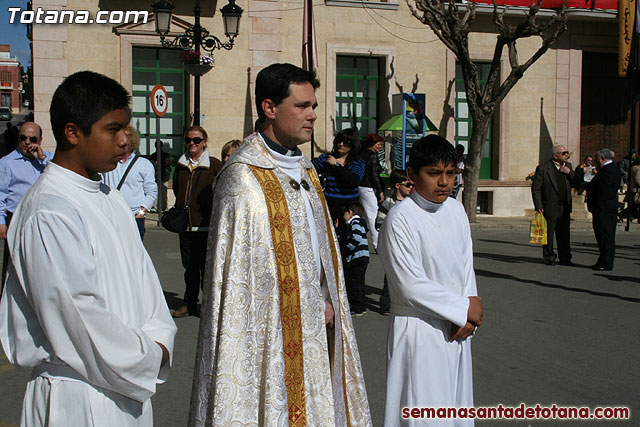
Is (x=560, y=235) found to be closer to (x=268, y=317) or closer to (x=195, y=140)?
(x=195, y=140)

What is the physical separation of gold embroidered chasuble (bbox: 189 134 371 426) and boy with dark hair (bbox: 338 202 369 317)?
4.38 meters

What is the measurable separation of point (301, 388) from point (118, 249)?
4.39 ft

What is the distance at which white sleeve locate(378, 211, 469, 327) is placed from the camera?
11.9ft

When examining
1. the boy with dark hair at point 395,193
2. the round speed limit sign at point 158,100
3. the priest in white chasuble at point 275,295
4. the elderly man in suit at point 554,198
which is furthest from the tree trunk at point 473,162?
the priest in white chasuble at point 275,295

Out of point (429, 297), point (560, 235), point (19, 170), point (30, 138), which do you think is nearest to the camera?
A: point (429, 297)

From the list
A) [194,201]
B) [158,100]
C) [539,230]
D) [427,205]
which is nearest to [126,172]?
[194,201]

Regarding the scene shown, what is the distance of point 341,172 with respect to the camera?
26.6 feet

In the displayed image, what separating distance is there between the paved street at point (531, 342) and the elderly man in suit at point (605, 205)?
1.04ft

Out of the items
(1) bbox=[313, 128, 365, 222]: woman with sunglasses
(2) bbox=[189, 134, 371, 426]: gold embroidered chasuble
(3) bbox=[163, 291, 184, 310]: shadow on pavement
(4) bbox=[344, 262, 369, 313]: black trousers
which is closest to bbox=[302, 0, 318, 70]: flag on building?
(3) bbox=[163, 291, 184, 310]: shadow on pavement

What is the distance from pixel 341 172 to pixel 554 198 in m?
5.61

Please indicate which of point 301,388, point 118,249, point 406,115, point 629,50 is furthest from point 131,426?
point 629,50

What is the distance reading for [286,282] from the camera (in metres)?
3.45

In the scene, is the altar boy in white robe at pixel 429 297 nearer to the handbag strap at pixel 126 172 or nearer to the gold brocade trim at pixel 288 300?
the gold brocade trim at pixel 288 300

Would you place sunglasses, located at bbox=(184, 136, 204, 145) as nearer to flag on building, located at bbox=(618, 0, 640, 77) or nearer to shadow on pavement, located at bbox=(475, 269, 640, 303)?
shadow on pavement, located at bbox=(475, 269, 640, 303)
